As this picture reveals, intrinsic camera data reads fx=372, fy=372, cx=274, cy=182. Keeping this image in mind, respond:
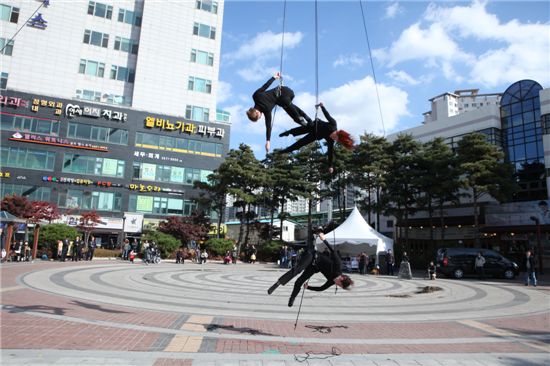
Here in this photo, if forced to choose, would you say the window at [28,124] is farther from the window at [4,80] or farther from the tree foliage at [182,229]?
the tree foliage at [182,229]

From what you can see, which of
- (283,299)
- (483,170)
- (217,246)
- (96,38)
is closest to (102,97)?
(96,38)

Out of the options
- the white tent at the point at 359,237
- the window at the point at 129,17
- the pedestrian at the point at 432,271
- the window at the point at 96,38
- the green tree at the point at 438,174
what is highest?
the window at the point at 129,17

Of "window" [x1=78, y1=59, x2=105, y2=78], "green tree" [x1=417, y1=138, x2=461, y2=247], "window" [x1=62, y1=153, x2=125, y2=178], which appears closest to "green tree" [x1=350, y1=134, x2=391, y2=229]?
"green tree" [x1=417, y1=138, x2=461, y2=247]

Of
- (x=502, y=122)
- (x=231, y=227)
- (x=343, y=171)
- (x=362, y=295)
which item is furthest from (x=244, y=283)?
(x=231, y=227)

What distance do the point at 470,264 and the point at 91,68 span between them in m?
43.7

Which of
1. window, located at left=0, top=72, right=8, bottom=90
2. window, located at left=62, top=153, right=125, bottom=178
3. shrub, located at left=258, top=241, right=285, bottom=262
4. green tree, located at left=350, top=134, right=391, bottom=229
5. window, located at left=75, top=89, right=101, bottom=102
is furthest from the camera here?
window, located at left=75, top=89, right=101, bottom=102

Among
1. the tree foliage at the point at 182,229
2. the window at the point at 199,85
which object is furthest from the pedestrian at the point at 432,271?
the window at the point at 199,85

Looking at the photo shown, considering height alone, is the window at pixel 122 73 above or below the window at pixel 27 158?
above

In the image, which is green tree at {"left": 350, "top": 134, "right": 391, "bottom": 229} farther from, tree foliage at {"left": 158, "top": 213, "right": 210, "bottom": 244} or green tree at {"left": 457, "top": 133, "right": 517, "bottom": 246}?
tree foliage at {"left": 158, "top": 213, "right": 210, "bottom": 244}

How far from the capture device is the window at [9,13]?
40.4m

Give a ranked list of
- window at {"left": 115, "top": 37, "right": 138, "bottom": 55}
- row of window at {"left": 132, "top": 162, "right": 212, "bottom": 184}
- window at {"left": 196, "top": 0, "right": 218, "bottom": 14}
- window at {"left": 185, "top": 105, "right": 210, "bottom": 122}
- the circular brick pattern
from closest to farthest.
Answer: the circular brick pattern < row of window at {"left": 132, "top": 162, "right": 212, "bottom": 184} < window at {"left": 115, "top": 37, "right": 138, "bottom": 55} < window at {"left": 185, "top": 105, "right": 210, "bottom": 122} < window at {"left": 196, "top": 0, "right": 218, "bottom": 14}

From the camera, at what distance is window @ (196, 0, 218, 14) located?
1931 inches

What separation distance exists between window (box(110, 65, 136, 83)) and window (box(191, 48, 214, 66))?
7761mm

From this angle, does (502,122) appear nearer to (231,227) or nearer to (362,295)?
(362,295)
